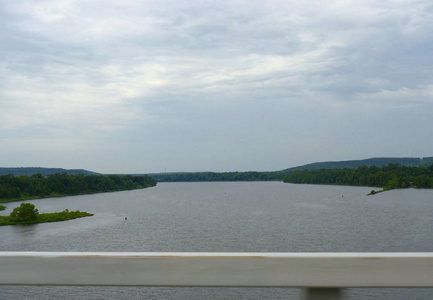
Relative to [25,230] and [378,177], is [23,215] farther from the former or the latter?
[378,177]

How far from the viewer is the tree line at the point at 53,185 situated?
9394 cm

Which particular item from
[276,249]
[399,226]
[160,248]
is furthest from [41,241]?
[399,226]

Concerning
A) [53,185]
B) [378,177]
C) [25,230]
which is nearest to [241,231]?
[25,230]

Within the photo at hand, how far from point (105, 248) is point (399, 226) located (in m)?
30.4

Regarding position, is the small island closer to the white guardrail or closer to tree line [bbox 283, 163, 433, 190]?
the white guardrail

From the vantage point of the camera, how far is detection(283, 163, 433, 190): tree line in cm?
10125

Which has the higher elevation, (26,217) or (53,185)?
(53,185)

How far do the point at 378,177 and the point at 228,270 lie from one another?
122293 millimetres

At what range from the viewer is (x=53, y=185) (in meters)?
105

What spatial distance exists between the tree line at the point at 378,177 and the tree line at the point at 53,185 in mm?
66310

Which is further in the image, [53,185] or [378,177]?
[378,177]

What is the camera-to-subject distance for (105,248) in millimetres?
37531

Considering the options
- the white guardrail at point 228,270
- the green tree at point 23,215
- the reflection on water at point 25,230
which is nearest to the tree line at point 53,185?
the green tree at point 23,215

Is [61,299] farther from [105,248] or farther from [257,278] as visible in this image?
[105,248]
